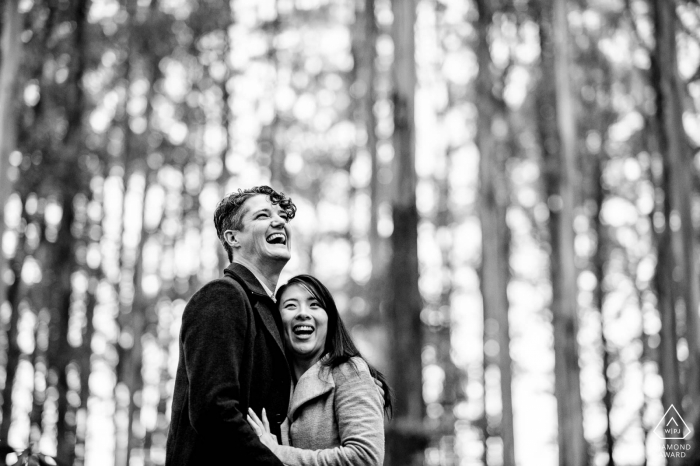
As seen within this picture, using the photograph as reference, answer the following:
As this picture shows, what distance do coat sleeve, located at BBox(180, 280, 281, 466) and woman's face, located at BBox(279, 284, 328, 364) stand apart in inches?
9.8

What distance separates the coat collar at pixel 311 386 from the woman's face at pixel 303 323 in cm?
8

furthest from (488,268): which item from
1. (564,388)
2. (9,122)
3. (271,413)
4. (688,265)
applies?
A: (271,413)

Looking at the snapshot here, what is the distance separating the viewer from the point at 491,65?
18.0m

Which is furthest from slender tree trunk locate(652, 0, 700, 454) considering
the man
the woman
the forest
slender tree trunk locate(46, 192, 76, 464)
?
the man

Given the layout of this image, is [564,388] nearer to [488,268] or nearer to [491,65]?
[488,268]

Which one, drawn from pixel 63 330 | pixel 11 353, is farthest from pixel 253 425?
pixel 11 353

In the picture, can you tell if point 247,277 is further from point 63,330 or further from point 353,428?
point 63,330

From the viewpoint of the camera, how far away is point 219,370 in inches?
96.7

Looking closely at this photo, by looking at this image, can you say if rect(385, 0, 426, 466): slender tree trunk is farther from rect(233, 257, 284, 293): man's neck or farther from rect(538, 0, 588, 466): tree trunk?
rect(233, 257, 284, 293): man's neck

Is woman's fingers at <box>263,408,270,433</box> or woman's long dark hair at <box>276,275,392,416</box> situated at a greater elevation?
woman's long dark hair at <box>276,275,392,416</box>

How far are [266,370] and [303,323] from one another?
0.75 ft

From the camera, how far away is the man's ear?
2.96 metres

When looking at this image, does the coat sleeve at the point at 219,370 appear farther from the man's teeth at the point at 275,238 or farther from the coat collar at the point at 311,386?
the man's teeth at the point at 275,238

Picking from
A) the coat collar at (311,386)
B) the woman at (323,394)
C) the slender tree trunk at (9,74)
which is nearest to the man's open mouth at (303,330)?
the woman at (323,394)
